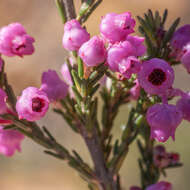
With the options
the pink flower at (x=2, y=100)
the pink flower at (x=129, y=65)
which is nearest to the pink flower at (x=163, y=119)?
the pink flower at (x=129, y=65)

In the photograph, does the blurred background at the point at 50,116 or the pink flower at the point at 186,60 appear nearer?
the pink flower at the point at 186,60

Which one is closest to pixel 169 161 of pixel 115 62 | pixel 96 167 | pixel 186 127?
pixel 96 167

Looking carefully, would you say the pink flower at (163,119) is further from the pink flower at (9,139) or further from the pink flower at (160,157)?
the pink flower at (9,139)

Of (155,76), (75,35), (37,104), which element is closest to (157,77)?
(155,76)

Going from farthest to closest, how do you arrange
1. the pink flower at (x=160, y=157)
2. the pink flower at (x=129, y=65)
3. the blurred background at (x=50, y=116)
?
the blurred background at (x=50, y=116) → the pink flower at (x=160, y=157) → the pink flower at (x=129, y=65)

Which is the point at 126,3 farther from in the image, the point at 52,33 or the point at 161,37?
the point at 161,37

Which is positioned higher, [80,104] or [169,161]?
[80,104]
